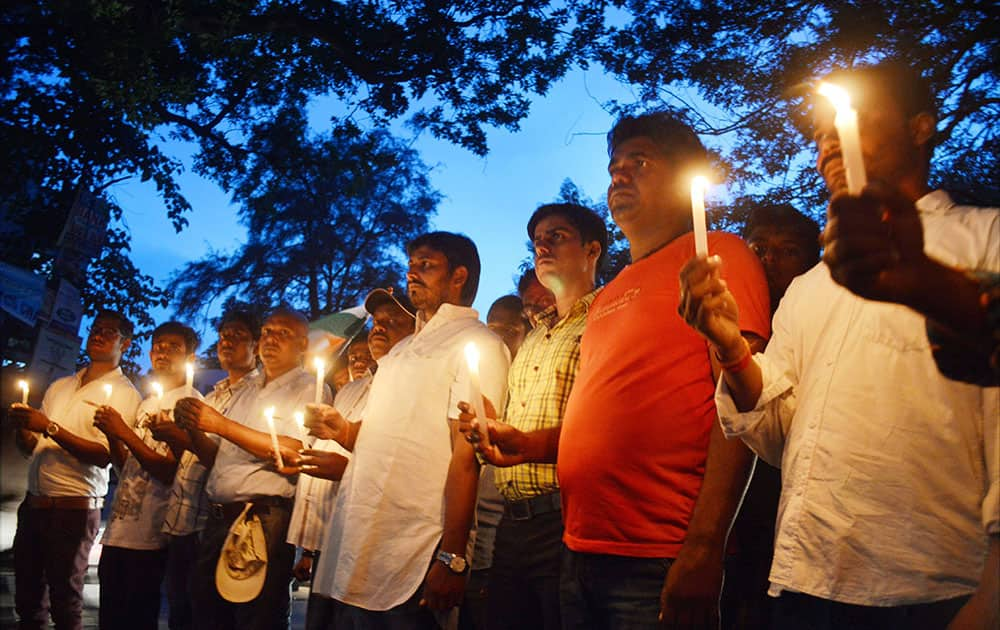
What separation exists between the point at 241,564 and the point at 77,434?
2.74m

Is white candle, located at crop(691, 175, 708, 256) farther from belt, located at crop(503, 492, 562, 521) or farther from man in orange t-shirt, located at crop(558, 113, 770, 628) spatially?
belt, located at crop(503, 492, 562, 521)

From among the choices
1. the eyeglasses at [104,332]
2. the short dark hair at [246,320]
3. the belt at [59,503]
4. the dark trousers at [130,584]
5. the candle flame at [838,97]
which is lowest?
the dark trousers at [130,584]

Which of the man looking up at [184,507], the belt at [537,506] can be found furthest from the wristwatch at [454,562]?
the man looking up at [184,507]

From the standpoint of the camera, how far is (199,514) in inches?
214

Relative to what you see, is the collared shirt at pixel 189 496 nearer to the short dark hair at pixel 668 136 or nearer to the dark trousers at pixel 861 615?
the short dark hair at pixel 668 136

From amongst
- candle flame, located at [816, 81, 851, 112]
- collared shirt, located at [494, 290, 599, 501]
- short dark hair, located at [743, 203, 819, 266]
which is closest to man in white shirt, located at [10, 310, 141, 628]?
collared shirt, located at [494, 290, 599, 501]

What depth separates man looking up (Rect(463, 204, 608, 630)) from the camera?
9.69ft

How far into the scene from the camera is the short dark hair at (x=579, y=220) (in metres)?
3.71

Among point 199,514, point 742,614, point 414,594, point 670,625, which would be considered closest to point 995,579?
point 670,625

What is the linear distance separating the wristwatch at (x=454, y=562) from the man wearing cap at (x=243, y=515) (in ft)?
5.46

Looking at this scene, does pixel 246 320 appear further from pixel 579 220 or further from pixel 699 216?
pixel 699 216

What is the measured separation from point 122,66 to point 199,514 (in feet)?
17.0

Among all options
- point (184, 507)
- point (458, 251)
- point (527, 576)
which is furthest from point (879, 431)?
point (184, 507)

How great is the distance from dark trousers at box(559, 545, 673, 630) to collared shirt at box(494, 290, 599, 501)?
0.59 metres
